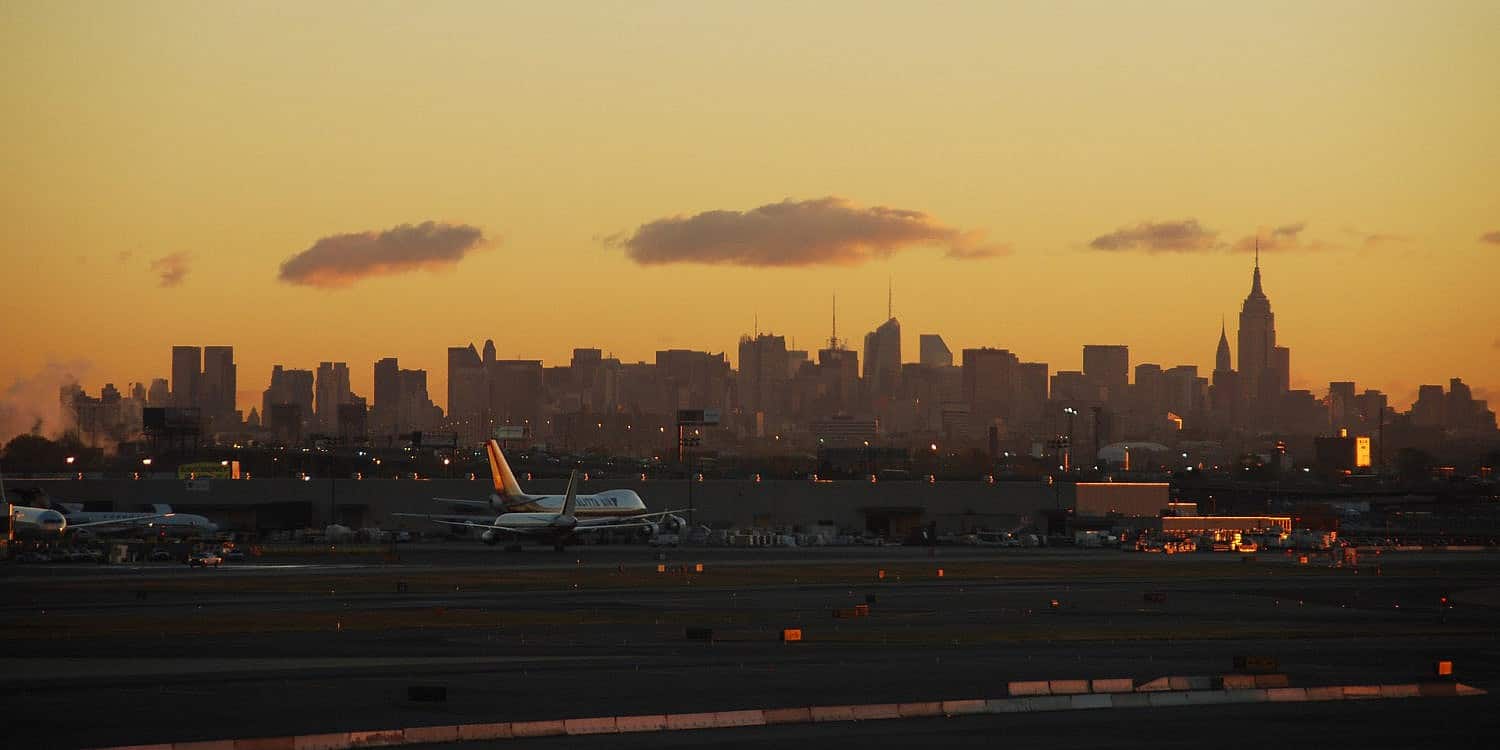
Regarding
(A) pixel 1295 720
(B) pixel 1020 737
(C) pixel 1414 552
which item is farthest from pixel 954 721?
(C) pixel 1414 552

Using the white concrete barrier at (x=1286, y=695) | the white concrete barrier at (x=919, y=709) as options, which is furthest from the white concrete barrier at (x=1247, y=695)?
the white concrete barrier at (x=919, y=709)

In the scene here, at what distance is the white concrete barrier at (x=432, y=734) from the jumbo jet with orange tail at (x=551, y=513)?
91598 millimetres

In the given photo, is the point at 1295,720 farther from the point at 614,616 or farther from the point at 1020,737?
the point at 614,616

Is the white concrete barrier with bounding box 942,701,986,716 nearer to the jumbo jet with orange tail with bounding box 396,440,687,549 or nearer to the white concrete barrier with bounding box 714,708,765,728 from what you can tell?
the white concrete barrier with bounding box 714,708,765,728

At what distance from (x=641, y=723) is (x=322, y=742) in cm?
591

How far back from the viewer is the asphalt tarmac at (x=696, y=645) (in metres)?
32.4

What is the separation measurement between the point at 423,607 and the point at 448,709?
1215 inches

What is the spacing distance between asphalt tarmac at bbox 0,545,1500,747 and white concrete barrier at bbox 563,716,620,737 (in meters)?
1.06

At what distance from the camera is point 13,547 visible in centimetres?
11294

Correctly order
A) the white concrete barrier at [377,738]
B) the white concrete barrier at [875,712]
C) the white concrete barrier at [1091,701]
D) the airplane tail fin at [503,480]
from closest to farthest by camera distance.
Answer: the white concrete barrier at [377,738], the white concrete barrier at [875,712], the white concrete barrier at [1091,701], the airplane tail fin at [503,480]

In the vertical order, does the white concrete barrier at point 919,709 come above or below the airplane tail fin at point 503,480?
below

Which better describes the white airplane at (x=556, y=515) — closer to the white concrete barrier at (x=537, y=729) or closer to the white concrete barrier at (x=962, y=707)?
the white concrete barrier at (x=962, y=707)

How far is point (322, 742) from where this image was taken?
29219 mm

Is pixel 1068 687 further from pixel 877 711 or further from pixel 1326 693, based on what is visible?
pixel 1326 693
